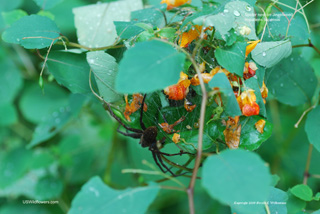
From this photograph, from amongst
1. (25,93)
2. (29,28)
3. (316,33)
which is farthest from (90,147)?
(316,33)

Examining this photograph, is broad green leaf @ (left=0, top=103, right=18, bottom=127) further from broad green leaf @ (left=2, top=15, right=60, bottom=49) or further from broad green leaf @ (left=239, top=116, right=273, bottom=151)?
broad green leaf @ (left=239, top=116, right=273, bottom=151)

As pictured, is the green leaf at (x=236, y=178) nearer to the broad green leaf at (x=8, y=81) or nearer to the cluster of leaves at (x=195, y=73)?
the cluster of leaves at (x=195, y=73)

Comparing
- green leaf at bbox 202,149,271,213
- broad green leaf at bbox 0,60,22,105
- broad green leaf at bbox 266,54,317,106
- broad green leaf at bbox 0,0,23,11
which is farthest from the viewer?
broad green leaf at bbox 0,60,22,105

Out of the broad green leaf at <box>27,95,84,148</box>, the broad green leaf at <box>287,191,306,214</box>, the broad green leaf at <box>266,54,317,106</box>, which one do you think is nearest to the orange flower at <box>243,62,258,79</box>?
the broad green leaf at <box>266,54,317,106</box>

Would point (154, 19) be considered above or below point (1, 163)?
above

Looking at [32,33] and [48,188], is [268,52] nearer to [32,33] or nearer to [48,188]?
[32,33]

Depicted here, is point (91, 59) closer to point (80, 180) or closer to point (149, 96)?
point (149, 96)

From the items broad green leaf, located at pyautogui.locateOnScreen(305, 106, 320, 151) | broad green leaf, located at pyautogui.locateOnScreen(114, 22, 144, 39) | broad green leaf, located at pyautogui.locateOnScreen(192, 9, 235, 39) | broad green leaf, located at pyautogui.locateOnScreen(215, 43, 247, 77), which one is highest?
broad green leaf, located at pyautogui.locateOnScreen(192, 9, 235, 39)
